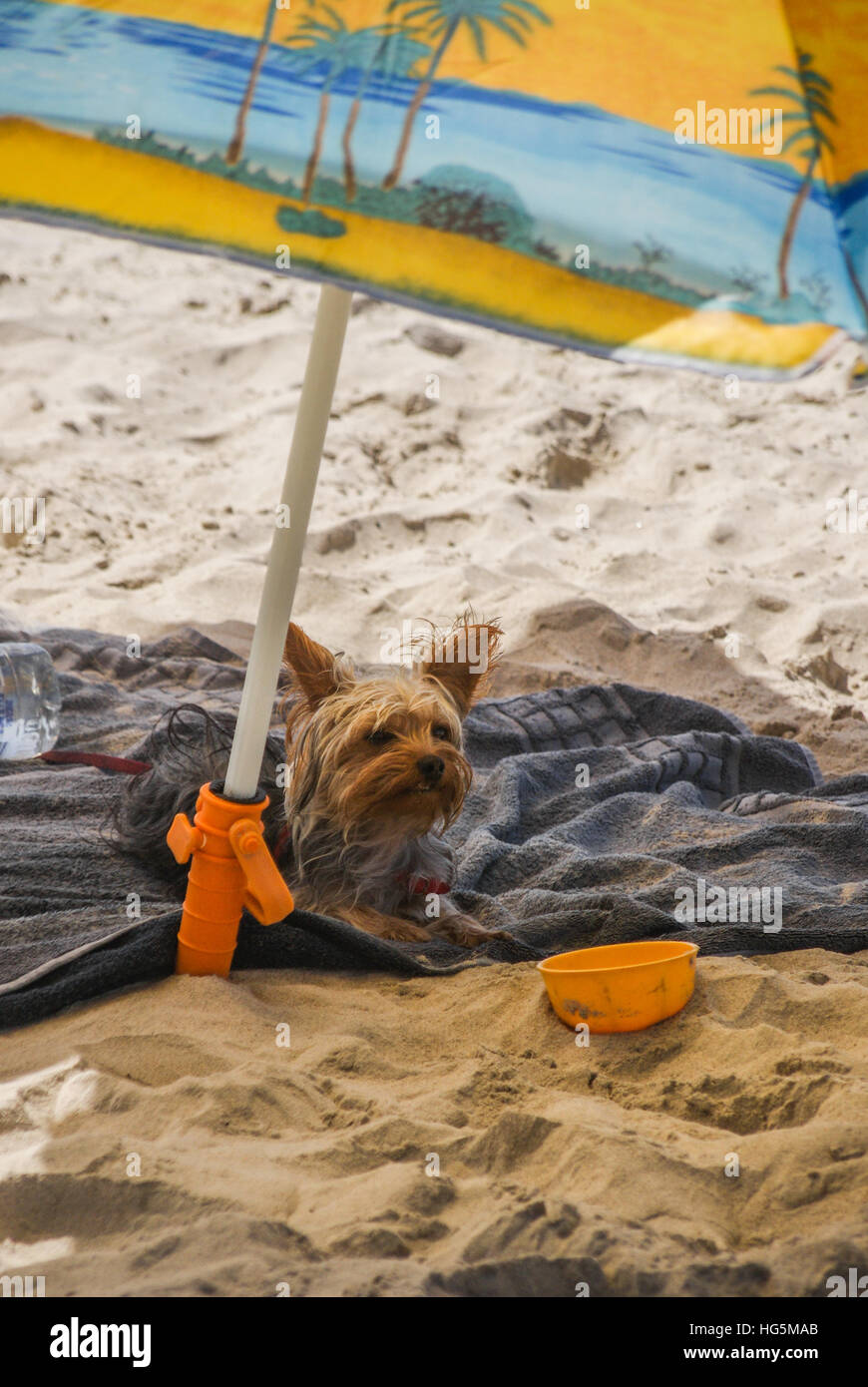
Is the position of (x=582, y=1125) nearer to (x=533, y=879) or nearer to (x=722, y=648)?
(x=533, y=879)

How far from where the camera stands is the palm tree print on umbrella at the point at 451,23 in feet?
5.40

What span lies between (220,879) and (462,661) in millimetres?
1026

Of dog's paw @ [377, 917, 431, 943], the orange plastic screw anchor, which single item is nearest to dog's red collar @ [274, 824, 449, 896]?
dog's paw @ [377, 917, 431, 943]

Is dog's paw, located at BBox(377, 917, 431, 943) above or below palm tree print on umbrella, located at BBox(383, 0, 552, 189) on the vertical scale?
below

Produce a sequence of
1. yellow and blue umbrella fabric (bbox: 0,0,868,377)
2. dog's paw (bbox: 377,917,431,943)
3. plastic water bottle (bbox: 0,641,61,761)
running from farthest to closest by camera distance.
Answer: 1. plastic water bottle (bbox: 0,641,61,761)
2. dog's paw (bbox: 377,917,431,943)
3. yellow and blue umbrella fabric (bbox: 0,0,868,377)

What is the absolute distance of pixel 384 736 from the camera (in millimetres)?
3250

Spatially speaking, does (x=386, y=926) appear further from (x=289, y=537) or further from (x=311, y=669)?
(x=289, y=537)

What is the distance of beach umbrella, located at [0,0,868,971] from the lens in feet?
5.35

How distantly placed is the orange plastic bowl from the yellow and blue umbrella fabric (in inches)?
50.8

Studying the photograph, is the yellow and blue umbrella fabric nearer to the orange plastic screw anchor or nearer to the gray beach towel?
the orange plastic screw anchor

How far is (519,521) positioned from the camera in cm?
706

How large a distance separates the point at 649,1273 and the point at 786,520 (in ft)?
19.3

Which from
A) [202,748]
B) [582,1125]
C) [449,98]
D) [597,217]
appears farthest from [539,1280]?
[202,748]

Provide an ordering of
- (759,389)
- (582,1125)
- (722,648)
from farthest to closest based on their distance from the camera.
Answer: (759,389) → (722,648) → (582,1125)
